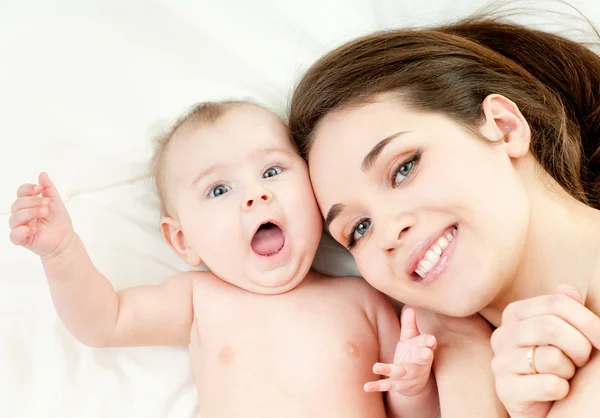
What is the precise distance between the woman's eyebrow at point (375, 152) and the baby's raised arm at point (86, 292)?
1.89 ft

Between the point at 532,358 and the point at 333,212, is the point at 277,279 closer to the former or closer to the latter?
the point at 333,212

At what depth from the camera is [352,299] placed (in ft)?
5.97

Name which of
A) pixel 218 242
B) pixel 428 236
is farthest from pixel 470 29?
pixel 218 242

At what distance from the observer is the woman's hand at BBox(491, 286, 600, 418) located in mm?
1240

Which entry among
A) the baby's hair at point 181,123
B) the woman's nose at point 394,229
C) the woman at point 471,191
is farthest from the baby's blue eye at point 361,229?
the baby's hair at point 181,123

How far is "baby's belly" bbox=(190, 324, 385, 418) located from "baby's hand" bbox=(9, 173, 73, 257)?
43 centimetres

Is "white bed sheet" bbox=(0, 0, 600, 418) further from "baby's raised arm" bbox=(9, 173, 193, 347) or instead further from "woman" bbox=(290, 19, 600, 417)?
"woman" bbox=(290, 19, 600, 417)

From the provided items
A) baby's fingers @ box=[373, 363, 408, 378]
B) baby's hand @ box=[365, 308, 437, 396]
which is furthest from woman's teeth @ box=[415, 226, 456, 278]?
baby's fingers @ box=[373, 363, 408, 378]

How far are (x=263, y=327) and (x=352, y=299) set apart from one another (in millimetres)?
A: 235

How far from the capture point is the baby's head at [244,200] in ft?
5.62

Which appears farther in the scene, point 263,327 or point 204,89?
point 204,89

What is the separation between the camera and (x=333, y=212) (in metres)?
1.63

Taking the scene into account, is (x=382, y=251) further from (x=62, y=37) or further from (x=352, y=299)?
(x=62, y=37)

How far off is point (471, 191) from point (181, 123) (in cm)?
77
